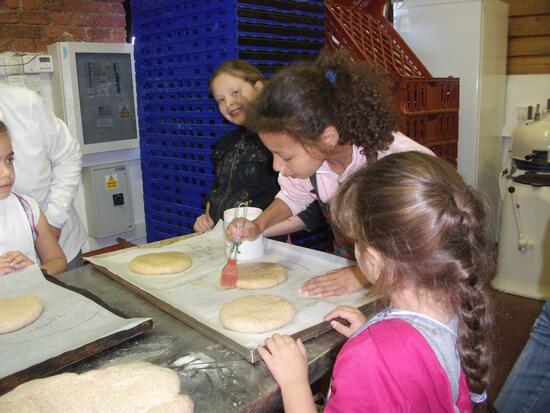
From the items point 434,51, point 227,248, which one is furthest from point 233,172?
point 434,51

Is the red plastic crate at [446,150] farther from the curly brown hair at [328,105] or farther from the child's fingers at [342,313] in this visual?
the child's fingers at [342,313]

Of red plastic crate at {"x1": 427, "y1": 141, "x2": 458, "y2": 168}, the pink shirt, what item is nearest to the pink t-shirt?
the pink shirt

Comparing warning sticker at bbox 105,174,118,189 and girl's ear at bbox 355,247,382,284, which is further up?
girl's ear at bbox 355,247,382,284

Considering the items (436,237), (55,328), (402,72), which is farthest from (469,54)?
(55,328)

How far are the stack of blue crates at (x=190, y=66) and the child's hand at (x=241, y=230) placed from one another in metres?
0.69

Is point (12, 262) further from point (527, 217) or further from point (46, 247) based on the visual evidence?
point (527, 217)

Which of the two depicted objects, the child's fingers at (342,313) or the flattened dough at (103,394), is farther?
the child's fingers at (342,313)

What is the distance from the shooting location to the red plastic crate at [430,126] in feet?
7.36

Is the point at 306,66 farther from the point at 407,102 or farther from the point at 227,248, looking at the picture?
the point at 407,102

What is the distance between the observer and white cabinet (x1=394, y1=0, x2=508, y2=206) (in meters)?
3.02

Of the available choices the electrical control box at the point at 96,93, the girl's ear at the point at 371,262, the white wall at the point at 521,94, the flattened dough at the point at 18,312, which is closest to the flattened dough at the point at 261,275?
the girl's ear at the point at 371,262

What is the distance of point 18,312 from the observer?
1099 millimetres

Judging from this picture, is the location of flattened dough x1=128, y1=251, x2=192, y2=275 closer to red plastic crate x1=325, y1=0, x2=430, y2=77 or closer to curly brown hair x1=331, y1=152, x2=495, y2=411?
curly brown hair x1=331, y1=152, x2=495, y2=411

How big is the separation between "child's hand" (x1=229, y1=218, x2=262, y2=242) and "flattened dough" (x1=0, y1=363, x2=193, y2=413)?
2.13ft
